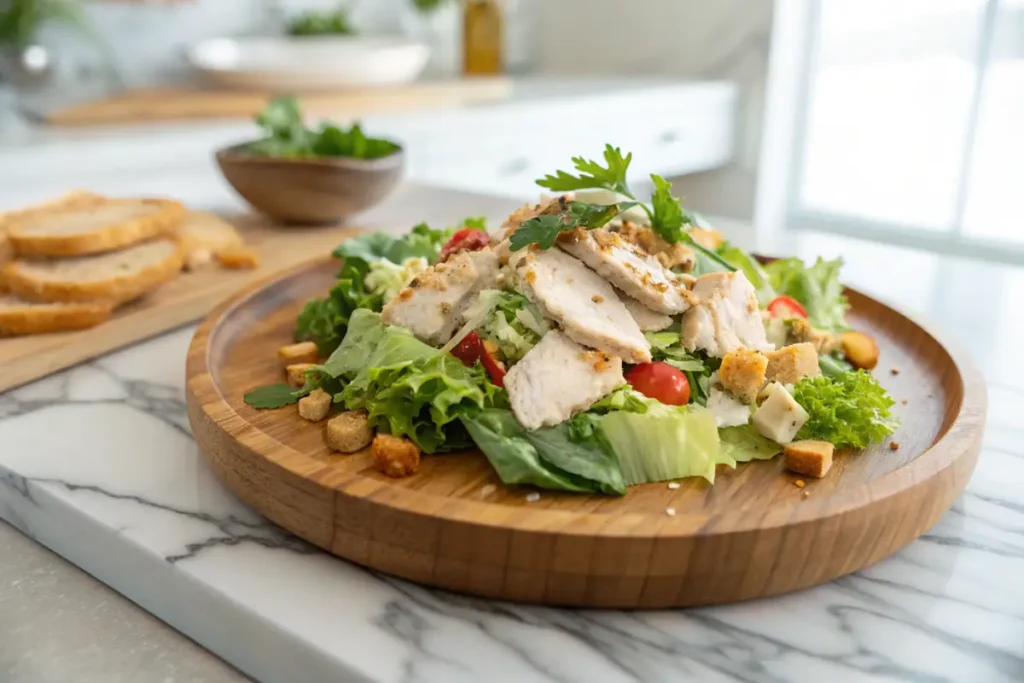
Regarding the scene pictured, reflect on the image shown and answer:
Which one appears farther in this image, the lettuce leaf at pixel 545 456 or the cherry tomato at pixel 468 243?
the cherry tomato at pixel 468 243

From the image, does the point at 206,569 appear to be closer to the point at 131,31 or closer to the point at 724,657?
the point at 724,657

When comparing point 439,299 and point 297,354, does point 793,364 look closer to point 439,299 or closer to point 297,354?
point 439,299

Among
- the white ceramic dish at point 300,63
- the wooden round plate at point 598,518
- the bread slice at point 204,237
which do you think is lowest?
the wooden round plate at point 598,518

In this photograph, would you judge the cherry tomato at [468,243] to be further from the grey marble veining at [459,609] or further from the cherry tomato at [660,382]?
the grey marble veining at [459,609]

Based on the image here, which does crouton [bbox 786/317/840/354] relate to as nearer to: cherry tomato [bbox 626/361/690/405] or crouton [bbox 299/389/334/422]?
cherry tomato [bbox 626/361/690/405]

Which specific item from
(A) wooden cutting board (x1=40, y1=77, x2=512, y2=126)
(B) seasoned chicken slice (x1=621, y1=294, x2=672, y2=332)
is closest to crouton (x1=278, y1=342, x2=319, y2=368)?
(B) seasoned chicken slice (x1=621, y1=294, x2=672, y2=332)

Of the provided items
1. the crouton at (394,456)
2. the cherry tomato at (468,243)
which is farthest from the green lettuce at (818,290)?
the crouton at (394,456)

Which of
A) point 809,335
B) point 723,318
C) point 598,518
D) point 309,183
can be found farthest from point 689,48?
point 598,518

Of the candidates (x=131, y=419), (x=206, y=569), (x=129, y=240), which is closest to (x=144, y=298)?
(x=129, y=240)
